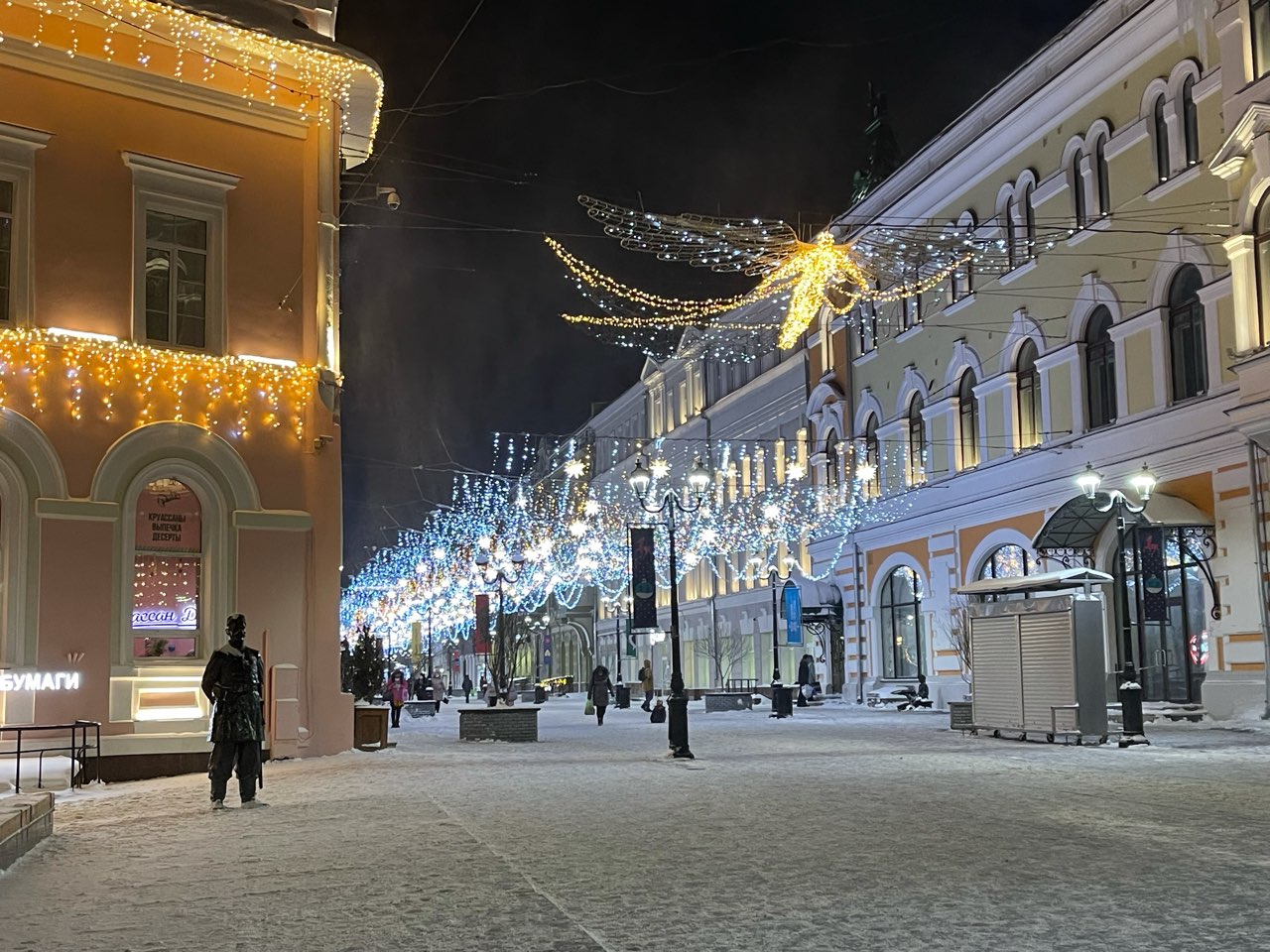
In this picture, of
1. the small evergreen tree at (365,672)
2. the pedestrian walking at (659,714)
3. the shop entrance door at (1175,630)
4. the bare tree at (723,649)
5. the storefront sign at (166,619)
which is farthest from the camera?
the bare tree at (723,649)

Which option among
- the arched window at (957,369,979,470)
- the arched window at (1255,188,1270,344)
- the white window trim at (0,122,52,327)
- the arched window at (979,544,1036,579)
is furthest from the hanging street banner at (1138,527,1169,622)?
the white window trim at (0,122,52,327)

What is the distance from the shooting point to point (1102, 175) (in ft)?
97.1

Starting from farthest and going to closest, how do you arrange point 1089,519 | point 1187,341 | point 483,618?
point 483,618 → point 1089,519 → point 1187,341

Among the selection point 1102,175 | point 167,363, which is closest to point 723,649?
point 1102,175

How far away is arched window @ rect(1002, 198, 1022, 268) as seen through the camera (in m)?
32.0

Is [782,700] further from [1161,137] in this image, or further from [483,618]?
[1161,137]

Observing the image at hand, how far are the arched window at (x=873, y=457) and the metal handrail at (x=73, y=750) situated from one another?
27.5 m

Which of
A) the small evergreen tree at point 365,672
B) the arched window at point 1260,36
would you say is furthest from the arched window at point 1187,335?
the small evergreen tree at point 365,672

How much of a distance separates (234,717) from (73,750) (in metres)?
→ 3.75

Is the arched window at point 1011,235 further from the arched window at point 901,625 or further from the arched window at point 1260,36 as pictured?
the arched window at point 901,625

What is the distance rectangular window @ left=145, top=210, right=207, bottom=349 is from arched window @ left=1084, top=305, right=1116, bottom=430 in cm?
1899

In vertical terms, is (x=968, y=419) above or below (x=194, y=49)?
below

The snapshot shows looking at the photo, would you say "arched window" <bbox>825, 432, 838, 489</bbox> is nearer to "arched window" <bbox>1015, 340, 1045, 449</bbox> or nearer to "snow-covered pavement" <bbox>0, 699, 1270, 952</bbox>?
"arched window" <bbox>1015, 340, 1045, 449</bbox>

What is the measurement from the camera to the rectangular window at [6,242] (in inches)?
710
